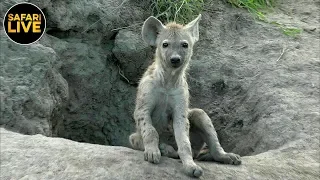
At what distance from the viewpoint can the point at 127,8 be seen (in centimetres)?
634

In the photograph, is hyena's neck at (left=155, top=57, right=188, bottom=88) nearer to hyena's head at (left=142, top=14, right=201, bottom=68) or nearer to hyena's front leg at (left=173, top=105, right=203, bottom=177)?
hyena's head at (left=142, top=14, right=201, bottom=68)

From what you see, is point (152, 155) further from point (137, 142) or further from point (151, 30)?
point (151, 30)

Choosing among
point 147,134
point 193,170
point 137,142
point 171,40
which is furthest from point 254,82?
point 193,170

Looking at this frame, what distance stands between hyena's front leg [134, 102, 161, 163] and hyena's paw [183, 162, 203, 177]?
0.23 metres

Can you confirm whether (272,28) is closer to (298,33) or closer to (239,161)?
(298,33)

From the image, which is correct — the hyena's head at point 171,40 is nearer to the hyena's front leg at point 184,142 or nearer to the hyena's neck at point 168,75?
the hyena's neck at point 168,75

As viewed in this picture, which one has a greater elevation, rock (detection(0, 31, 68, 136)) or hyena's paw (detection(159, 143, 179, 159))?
rock (detection(0, 31, 68, 136))

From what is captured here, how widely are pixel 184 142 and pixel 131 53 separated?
2.18 metres

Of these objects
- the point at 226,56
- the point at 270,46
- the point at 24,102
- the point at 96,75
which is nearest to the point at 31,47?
the point at 24,102

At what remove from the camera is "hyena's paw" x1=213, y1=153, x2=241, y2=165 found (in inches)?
168

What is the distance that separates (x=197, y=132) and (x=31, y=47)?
1897 millimetres

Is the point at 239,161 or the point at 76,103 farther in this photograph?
the point at 76,103
